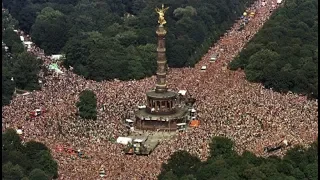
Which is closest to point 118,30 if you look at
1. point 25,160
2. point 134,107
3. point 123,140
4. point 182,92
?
point 182,92

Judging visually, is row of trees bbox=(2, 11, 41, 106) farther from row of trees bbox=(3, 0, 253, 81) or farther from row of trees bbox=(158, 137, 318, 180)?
row of trees bbox=(158, 137, 318, 180)

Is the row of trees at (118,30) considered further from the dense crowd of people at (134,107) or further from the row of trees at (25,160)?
the row of trees at (25,160)

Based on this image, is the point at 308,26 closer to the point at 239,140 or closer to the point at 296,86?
the point at 296,86

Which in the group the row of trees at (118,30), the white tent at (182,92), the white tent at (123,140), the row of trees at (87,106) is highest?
the row of trees at (118,30)

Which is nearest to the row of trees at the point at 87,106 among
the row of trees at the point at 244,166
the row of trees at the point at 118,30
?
the row of trees at the point at 244,166

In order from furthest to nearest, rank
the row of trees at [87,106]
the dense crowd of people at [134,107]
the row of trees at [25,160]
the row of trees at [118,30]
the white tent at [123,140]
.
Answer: the row of trees at [118,30] < the row of trees at [87,106] < the white tent at [123,140] < the dense crowd of people at [134,107] < the row of trees at [25,160]

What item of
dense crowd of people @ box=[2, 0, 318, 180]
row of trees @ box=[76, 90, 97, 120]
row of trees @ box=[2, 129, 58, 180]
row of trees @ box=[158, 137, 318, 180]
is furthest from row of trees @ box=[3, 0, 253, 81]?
row of trees @ box=[158, 137, 318, 180]

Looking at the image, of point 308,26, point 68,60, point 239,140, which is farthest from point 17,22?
point 239,140
